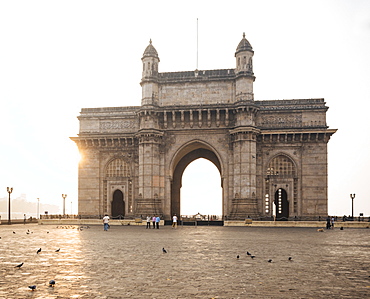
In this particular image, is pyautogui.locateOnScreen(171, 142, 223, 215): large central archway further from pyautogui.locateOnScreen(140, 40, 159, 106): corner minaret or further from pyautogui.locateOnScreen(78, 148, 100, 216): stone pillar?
pyautogui.locateOnScreen(78, 148, 100, 216): stone pillar

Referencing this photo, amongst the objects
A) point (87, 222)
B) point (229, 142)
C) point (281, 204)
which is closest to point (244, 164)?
point (229, 142)

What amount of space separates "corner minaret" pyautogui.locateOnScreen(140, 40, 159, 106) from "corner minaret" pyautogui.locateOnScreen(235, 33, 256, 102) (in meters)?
7.96

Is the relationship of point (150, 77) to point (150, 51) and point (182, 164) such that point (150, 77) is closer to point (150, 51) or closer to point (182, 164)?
point (150, 51)

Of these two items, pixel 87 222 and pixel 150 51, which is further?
pixel 150 51

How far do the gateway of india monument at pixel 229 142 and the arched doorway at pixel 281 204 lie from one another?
0.10 metres

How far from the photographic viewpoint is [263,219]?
37656 millimetres

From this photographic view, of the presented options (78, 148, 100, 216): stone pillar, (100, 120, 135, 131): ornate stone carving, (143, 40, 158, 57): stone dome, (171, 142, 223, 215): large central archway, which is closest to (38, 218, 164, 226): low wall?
(78, 148, 100, 216): stone pillar

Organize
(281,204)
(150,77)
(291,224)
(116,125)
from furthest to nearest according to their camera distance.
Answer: (116,125) → (281,204) → (150,77) → (291,224)

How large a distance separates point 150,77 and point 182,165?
11053mm

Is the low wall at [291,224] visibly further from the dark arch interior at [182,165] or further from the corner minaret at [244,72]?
the corner minaret at [244,72]

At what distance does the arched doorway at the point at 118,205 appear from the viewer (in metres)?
42.7

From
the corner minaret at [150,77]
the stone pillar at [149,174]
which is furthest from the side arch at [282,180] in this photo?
the corner minaret at [150,77]

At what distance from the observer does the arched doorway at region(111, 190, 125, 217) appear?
42688 mm

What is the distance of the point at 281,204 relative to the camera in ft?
133
